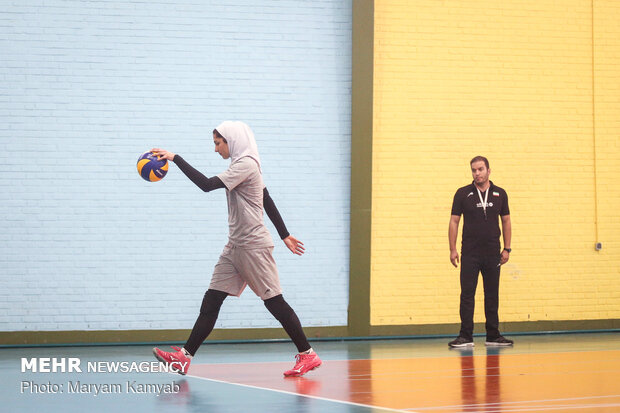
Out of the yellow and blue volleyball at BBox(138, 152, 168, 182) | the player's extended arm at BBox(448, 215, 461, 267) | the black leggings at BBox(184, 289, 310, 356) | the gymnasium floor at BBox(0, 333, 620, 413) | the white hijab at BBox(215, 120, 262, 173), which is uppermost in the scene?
the white hijab at BBox(215, 120, 262, 173)

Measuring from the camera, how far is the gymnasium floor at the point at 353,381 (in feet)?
19.4

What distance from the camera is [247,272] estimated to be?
24.4 feet

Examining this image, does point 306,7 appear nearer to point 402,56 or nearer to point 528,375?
point 402,56

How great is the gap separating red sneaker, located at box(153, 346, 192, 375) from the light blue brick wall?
393 cm

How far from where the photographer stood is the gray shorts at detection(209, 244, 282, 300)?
24.3 feet

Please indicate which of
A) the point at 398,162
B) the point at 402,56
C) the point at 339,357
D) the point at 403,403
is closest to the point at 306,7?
the point at 402,56

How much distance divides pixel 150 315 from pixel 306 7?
4.21 meters

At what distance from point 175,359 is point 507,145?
21.8 feet

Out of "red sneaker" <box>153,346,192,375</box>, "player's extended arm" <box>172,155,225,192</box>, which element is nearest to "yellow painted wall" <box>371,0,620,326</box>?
"red sneaker" <box>153,346,192,375</box>

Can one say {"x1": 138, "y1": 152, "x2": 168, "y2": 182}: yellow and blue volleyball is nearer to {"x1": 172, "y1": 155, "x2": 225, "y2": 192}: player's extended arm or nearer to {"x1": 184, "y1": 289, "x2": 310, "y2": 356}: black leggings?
{"x1": 172, "y1": 155, "x2": 225, "y2": 192}: player's extended arm

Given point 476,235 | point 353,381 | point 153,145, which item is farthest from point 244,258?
point 153,145

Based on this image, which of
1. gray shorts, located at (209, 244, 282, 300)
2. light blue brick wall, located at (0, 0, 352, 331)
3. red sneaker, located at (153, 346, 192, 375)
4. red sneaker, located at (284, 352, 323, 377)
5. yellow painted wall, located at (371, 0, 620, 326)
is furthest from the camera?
yellow painted wall, located at (371, 0, 620, 326)

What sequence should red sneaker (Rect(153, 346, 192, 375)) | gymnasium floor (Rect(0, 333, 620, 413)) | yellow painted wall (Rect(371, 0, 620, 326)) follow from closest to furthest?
gymnasium floor (Rect(0, 333, 620, 413)), red sneaker (Rect(153, 346, 192, 375)), yellow painted wall (Rect(371, 0, 620, 326))

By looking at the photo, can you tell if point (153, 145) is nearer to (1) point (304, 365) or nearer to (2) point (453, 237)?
(2) point (453, 237)
